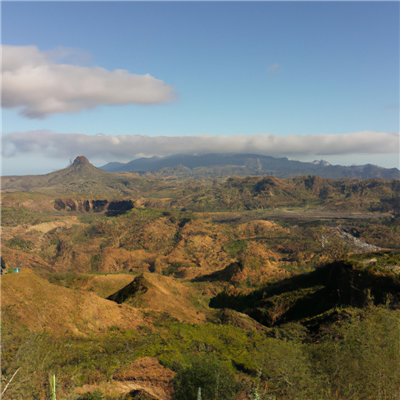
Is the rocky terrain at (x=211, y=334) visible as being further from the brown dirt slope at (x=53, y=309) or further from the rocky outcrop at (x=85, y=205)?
the rocky outcrop at (x=85, y=205)

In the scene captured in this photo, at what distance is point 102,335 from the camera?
75.9 feet

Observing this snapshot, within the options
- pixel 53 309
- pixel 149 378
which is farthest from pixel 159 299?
pixel 149 378

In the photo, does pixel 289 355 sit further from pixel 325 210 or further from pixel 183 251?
pixel 325 210

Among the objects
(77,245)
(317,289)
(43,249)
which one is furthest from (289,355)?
(43,249)

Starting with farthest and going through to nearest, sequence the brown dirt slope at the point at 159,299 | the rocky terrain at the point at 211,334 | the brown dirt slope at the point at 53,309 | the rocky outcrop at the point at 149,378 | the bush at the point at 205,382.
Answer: the brown dirt slope at the point at 159,299 → the brown dirt slope at the point at 53,309 → the rocky outcrop at the point at 149,378 → the bush at the point at 205,382 → the rocky terrain at the point at 211,334

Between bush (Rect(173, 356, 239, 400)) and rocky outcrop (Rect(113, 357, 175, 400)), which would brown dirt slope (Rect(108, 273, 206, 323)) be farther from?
bush (Rect(173, 356, 239, 400))

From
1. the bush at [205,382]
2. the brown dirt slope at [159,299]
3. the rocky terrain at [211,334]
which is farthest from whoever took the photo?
the brown dirt slope at [159,299]

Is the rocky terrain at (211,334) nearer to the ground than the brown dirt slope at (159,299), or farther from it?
farther from it

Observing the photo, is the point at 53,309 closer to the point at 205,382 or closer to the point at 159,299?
the point at 205,382

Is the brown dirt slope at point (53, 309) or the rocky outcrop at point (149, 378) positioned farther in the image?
the brown dirt slope at point (53, 309)

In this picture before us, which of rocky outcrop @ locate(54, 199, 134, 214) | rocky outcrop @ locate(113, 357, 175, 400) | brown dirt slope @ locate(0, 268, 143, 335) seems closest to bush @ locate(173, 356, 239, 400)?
rocky outcrop @ locate(113, 357, 175, 400)

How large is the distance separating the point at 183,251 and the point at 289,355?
80.3 m

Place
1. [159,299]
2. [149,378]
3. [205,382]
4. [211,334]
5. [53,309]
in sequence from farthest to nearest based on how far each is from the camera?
1. [159,299]
2. [211,334]
3. [53,309]
4. [149,378]
5. [205,382]

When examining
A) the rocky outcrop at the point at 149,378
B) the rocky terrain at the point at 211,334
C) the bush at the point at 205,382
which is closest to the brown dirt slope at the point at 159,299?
the rocky terrain at the point at 211,334
